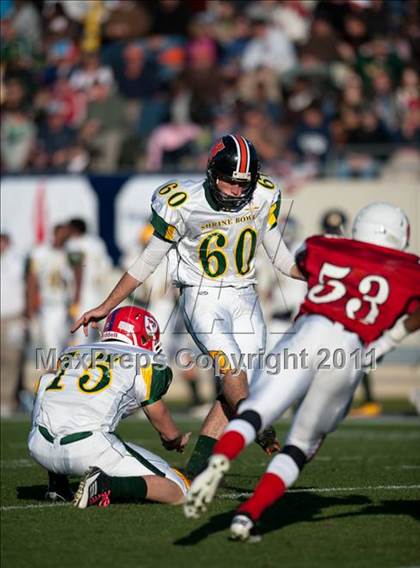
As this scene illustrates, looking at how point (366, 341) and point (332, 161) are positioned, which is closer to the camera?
point (366, 341)

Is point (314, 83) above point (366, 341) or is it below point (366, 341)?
above

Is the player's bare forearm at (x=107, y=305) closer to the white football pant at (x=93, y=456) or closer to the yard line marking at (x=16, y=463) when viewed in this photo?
the white football pant at (x=93, y=456)

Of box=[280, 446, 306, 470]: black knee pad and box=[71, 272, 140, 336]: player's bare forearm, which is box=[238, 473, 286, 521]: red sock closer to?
box=[280, 446, 306, 470]: black knee pad

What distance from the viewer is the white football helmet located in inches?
195

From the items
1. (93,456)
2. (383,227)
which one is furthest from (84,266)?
(383,227)

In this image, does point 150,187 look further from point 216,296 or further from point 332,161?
point 216,296

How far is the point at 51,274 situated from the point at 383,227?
315 inches

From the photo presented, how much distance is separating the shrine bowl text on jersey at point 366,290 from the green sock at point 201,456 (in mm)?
1572

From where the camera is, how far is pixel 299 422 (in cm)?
485

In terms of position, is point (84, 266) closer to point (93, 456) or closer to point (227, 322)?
point (227, 322)

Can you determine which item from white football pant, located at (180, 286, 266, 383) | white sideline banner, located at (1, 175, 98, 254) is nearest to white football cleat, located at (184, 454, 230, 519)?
white football pant, located at (180, 286, 266, 383)

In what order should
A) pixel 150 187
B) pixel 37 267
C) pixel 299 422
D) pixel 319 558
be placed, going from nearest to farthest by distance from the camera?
1. pixel 319 558
2. pixel 299 422
3. pixel 37 267
4. pixel 150 187

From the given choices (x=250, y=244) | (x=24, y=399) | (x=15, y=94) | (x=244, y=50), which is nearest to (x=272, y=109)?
(x=244, y=50)

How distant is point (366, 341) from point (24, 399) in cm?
836
